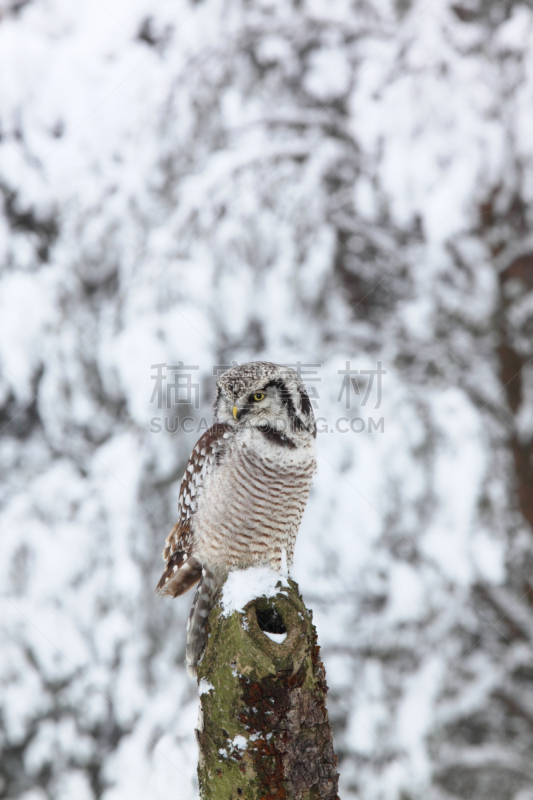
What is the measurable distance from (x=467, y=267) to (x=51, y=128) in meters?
3.08

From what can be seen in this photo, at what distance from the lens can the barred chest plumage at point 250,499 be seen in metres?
2.45

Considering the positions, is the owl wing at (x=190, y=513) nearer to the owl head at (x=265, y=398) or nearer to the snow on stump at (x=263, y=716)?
the owl head at (x=265, y=398)

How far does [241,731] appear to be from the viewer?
1.40 meters

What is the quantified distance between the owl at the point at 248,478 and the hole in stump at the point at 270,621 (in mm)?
870

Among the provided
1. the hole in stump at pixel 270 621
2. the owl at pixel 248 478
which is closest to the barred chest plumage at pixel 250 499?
the owl at pixel 248 478

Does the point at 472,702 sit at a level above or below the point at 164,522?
below

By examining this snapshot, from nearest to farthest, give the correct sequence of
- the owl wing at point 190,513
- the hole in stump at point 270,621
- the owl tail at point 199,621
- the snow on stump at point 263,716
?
the snow on stump at point 263,716 < the hole in stump at point 270,621 < the owl tail at point 199,621 < the owl wing at point 190,513

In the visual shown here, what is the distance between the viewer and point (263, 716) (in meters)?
1.40

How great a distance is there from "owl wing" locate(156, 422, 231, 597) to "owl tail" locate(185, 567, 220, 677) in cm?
12

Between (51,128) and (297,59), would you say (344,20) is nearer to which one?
(297,59)

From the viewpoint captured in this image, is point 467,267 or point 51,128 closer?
point 467,267

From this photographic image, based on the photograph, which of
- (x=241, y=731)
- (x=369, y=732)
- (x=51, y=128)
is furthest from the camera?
Result: (x=51, y=128)

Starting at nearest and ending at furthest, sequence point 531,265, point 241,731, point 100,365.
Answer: point 241,731
point 100,365
point 531,265

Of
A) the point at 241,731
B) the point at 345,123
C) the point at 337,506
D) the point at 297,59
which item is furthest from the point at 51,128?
the point at 241,731
